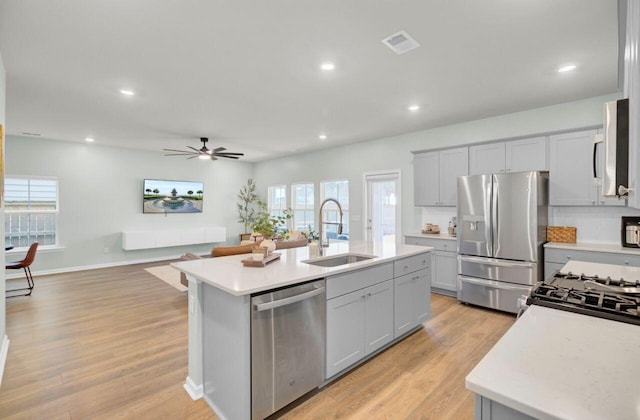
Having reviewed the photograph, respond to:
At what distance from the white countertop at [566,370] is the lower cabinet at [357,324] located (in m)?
1.35

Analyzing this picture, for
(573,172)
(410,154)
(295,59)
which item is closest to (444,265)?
(573,172)

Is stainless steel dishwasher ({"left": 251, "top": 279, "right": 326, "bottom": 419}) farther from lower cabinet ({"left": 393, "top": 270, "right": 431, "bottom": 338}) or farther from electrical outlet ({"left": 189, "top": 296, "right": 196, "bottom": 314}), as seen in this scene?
lower cabinet ({"left": 393, "top": 270, "right": 431, "bottom": 338})

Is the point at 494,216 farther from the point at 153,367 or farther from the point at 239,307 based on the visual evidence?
the point at 153,367

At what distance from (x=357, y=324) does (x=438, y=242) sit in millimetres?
2682

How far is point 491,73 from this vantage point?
10.2ft

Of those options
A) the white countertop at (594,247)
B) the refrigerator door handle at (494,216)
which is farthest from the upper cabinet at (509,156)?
the white countertop at (594,247)

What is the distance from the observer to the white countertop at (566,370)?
733mm

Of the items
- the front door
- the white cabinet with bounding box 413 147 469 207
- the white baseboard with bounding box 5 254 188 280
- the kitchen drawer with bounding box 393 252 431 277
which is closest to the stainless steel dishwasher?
the kitchen drawer with bounding box 393 252 431 277

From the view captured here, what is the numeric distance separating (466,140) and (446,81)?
1.88m

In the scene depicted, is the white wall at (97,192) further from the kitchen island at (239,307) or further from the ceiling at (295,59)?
the kitchen island at (239,307)

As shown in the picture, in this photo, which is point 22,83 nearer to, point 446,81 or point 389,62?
point 389,62

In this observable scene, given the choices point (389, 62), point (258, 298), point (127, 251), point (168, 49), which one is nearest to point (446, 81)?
point (389, 62)

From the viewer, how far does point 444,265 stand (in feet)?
15.1

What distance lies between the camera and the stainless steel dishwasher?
6.11ft
